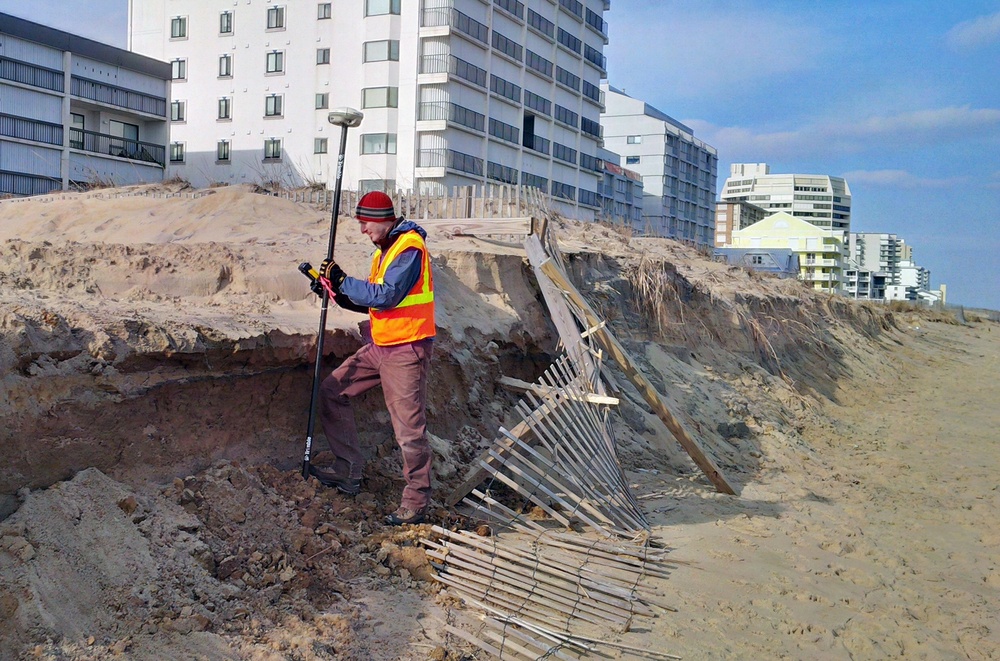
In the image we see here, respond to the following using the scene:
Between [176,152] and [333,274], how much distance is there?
3585 cm

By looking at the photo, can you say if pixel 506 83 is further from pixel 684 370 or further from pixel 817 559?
pixel 817 559

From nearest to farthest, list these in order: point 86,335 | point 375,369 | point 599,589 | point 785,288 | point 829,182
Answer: point 86,335 → point 599,589 → point 375,369 → point 785,288 → point 829,182

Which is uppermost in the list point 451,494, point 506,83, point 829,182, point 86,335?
point 829,182

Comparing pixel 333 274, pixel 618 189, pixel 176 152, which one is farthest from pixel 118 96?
pixel 333 274

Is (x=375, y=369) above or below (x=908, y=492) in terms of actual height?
above

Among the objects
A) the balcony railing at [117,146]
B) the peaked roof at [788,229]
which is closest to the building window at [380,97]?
the balcony railing at [117,146]

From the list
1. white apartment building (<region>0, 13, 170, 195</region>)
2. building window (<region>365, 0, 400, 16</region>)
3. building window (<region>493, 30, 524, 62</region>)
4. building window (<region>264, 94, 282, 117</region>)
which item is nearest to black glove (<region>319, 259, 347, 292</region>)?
white apartment building (<region>0, 13, 170, 195</region>)

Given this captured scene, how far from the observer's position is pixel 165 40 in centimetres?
3847

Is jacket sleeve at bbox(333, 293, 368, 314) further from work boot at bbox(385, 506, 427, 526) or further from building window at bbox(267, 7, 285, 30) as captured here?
building window at bbox(267, 7, 285, 30)

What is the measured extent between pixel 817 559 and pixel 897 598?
690mm

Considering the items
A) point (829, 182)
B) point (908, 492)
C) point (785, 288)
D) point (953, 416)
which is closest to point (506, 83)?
point (785, 288)

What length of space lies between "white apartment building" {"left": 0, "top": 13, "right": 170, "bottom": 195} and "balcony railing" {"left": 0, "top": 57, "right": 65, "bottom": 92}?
0.03m

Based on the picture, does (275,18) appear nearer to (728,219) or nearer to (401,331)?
(401,331)

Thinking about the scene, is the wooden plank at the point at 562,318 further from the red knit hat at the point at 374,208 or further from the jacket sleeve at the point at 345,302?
the red knit hat at the point at 374,208
